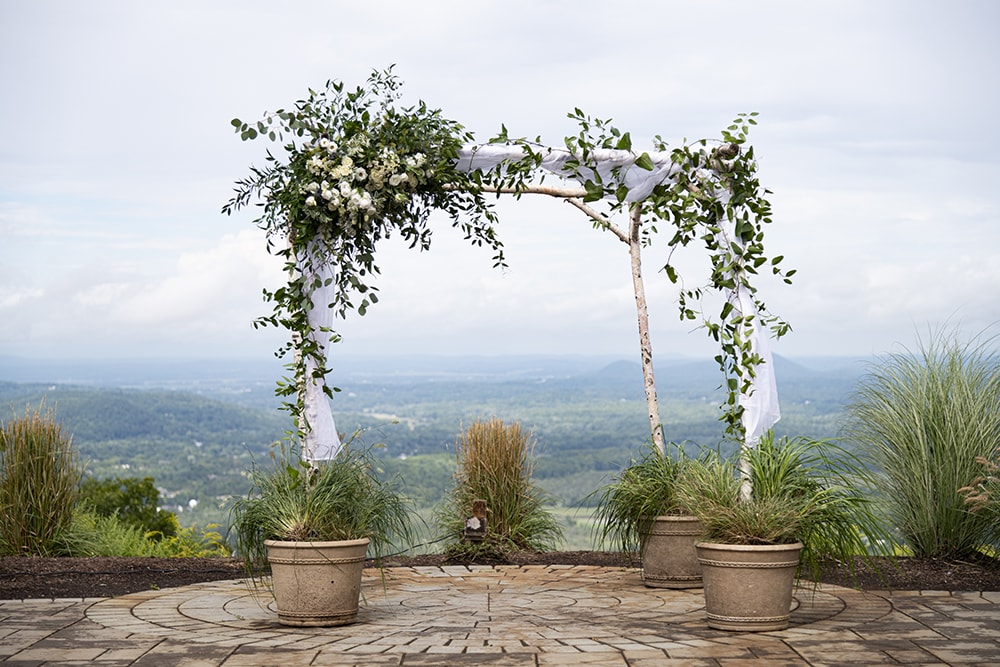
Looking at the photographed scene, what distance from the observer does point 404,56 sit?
5590 mm

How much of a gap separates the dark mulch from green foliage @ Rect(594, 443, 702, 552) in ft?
3.03

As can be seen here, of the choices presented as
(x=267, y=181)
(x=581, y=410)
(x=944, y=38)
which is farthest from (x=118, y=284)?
(x=581, y=410)

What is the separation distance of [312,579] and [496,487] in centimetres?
276

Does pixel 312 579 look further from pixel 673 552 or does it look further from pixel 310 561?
pixel 673 552

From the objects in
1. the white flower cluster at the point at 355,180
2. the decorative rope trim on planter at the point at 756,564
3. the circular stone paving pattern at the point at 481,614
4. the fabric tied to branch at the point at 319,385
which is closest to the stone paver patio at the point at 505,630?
the circular stone paving pattern at the point at 481,614

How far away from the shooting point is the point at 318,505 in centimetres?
477

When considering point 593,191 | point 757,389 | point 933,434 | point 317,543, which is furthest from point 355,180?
point 933,434

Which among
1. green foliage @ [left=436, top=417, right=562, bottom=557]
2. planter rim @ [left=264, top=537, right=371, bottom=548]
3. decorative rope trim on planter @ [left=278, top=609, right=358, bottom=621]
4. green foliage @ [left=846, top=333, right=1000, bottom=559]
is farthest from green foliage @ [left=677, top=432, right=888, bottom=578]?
green foliage @ [left=436, top=417, right=562, bottom=557]

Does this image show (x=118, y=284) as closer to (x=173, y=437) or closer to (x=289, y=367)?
(x=289, y=367)

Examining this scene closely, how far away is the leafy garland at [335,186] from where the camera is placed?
5.10m

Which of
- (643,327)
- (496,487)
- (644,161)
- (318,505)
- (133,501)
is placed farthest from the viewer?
(133,501)

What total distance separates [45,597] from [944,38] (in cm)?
716

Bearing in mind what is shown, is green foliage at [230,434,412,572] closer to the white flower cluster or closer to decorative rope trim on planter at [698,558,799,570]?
the white flower cluster

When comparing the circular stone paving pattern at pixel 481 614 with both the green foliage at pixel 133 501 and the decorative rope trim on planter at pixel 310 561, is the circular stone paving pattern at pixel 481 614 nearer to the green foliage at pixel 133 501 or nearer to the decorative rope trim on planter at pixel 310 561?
the decorative rope trim on planter at pixel 310 561
